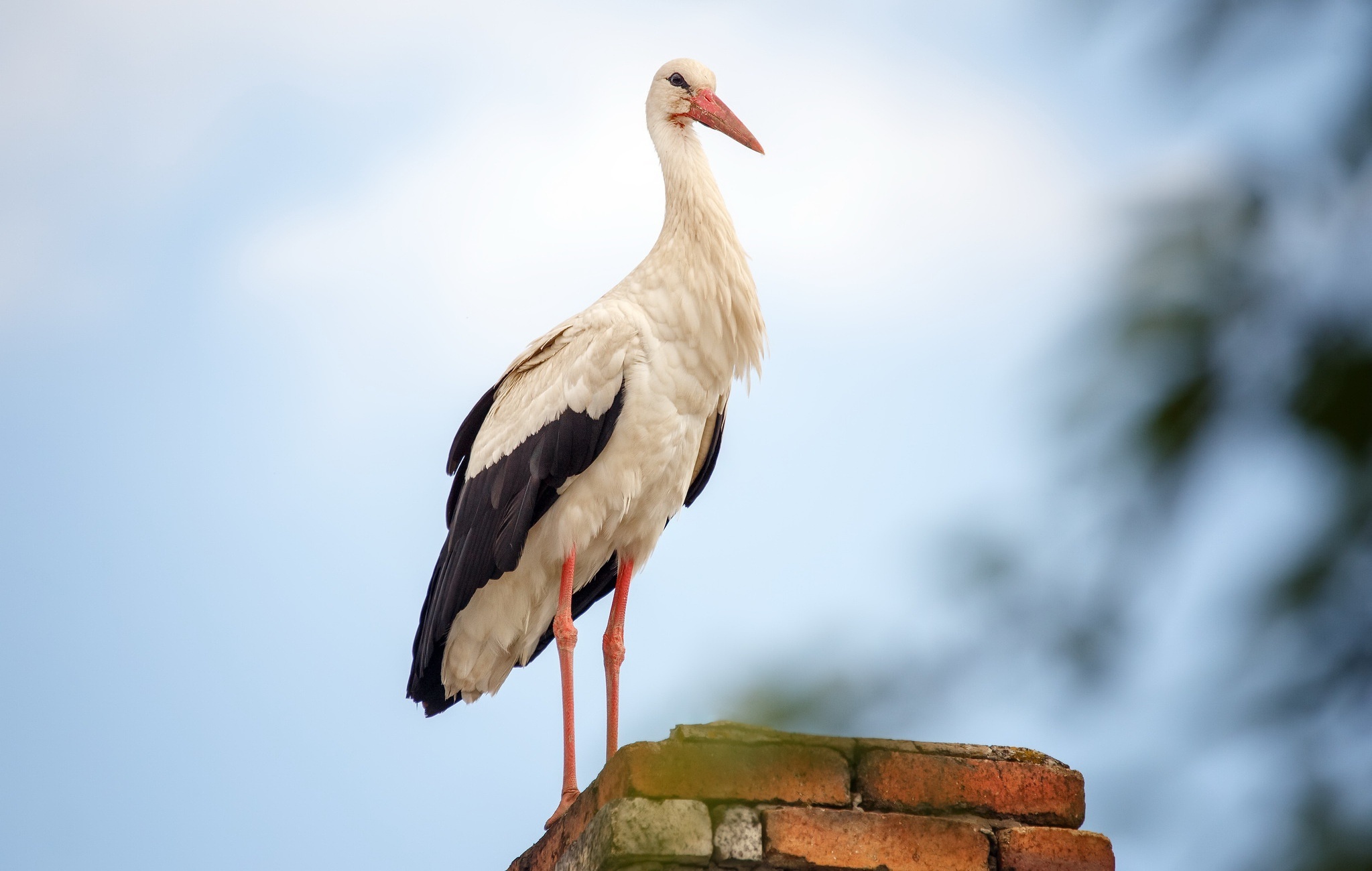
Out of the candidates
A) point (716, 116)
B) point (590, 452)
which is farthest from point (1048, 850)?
point (716, 116)

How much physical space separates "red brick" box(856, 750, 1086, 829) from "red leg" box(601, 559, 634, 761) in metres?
2.17

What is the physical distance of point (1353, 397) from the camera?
0.79m

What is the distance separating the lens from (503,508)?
5191mm

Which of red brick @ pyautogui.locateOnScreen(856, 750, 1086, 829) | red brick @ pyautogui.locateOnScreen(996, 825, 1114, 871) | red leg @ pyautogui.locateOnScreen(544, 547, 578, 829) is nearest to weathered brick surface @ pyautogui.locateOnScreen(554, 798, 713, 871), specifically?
red brick @ pyautogui.locateOnScreen(856, 750, 1086, 829)

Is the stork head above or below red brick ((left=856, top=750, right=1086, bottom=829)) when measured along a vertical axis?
above

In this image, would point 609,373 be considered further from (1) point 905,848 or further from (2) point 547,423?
(1) point 905,848

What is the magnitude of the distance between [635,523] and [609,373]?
617 millimetres

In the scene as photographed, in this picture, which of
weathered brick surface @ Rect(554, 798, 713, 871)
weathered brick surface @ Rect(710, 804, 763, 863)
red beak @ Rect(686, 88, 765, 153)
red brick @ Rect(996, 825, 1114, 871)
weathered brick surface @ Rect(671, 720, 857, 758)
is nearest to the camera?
weathered brick surface @ Rect(671, 720, 857, 758)

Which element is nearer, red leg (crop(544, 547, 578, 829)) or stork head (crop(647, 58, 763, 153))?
red leg (crop(544, 547, 578, 829))

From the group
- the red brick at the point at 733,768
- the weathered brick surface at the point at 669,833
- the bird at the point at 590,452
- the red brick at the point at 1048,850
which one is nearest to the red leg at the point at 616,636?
the bird at the point at 590,452

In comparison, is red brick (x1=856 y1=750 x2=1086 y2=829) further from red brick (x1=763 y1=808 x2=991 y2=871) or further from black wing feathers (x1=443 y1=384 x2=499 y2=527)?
black wing feathers (x1=443 y1=384 x2=499 y2=527)

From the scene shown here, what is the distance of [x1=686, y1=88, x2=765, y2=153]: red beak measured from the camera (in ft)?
19.0

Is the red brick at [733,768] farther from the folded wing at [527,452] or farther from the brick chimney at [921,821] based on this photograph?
the folded wing at [527,452]

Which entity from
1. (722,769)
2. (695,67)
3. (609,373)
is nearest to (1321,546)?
(722,769)
